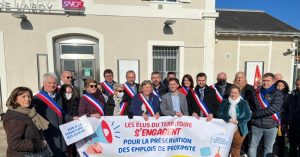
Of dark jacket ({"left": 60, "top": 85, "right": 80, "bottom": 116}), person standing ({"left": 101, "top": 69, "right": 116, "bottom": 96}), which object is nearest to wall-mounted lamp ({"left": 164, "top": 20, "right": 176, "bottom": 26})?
person standing ({"left": 101, "top": 69, "right": 116, "bottom": 96})

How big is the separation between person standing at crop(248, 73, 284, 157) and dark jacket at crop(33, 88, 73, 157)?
2.92 m

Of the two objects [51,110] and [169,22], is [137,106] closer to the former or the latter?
[51,110]

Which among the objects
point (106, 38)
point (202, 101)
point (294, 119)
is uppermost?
point (106, 38)

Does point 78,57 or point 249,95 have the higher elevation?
point 78,57

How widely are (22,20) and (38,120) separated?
5.02 metres

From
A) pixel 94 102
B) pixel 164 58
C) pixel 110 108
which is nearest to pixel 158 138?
pixel 110 108

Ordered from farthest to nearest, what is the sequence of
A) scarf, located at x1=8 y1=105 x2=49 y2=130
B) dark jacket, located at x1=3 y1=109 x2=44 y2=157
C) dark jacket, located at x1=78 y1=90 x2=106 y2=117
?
dark jacket, located at x1=78 y1=90 x2=106 y2=117 < scarf, located at x1=8 y1=105 x2=49 y2=130 < dark jacket, located at x1=3 y1=109 x2=44 y2=157

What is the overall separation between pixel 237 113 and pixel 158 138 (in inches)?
50.6

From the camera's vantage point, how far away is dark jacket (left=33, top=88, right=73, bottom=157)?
255cm

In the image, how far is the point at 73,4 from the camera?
6.09 metres

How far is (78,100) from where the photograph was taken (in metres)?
3.38

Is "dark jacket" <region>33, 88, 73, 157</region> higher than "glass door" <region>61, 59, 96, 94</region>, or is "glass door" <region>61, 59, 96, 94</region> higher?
"glass door" <region>61, 59, 96, 94</region>

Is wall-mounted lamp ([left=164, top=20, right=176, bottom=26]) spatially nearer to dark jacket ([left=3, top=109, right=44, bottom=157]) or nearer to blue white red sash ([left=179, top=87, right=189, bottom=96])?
blue white red sash ([left=179, top=87, right=189, bottom=96])

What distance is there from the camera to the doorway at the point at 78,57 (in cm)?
652
